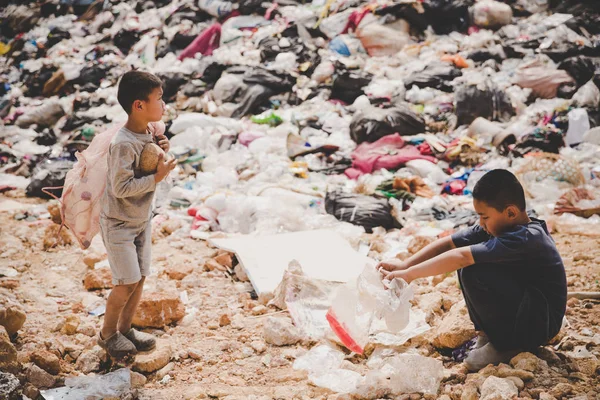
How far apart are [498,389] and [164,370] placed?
4.31ft

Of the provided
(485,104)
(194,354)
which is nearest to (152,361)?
(194,354)

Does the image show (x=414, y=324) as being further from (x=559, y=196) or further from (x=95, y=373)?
(x=559, y=196)

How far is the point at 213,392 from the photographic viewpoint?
192 cm

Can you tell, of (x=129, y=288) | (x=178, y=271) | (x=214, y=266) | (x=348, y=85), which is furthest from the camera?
(x=348, y=85)

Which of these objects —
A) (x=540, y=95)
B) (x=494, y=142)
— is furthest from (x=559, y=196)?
(x=540, y=95)

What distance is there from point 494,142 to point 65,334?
409 centimetres

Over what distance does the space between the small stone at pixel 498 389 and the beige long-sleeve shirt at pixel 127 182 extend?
1.37 meters

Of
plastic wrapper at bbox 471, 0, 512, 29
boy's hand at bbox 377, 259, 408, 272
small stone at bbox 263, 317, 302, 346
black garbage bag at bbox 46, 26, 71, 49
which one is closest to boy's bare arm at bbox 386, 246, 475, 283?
boy's hand at bbox 377, 259, 408, 272

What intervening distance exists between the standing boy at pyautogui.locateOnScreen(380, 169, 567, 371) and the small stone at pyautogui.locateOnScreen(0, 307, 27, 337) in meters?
1.70

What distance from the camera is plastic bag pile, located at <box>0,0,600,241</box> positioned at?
4.03 meters

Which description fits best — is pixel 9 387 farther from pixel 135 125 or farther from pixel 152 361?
pixel 135 125

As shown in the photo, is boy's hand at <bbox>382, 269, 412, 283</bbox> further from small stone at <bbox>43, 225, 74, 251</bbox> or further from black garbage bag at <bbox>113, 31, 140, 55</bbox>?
black garbage bag at <bbox>113, 31, 140, 55</bbox>

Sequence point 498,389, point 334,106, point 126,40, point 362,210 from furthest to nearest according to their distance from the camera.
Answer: point 126,40, point 334,106, point 362,210, point 498,389

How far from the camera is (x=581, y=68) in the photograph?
560cm
